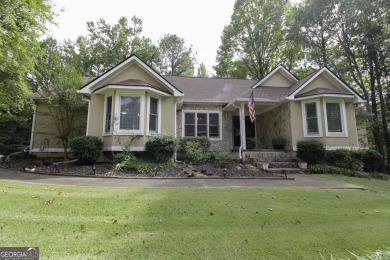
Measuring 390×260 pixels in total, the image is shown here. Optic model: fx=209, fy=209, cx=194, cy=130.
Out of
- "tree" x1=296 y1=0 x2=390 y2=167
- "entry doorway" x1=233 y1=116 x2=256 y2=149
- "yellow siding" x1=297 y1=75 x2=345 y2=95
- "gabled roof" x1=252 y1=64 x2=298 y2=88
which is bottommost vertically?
"entry doorway" x1=233 y1=116 x2=256 y2=149

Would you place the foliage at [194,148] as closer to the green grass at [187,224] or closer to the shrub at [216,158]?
the shrub at [216,158]

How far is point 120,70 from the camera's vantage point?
432 inches

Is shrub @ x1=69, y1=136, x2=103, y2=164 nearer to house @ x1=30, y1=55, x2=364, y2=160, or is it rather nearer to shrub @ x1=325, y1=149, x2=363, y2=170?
house @ x1=30, y1=55, x2=364, y2=160

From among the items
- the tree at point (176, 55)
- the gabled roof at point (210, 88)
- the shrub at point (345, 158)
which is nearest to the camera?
the shrub at point (345, 158)

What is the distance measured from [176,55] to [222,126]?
70.6ft

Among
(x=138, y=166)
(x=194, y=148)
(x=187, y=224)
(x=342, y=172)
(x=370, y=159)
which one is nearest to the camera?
(x=187, y=224)

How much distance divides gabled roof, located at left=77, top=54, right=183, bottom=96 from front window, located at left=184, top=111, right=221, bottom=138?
2753 mm

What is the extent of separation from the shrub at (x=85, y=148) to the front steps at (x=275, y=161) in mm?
7439

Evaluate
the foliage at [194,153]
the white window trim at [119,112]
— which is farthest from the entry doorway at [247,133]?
Answer: the white window trim at [119,112]

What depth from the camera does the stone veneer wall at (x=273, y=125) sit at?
474 inches

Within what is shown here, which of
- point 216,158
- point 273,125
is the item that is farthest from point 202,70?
point 216,158

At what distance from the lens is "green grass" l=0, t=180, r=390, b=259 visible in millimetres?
2678

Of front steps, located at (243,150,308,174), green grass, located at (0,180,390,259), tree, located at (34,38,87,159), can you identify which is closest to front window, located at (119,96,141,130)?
tree, located at (34,38,87,159)

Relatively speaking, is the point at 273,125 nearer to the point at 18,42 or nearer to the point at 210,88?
the point at 210,88
